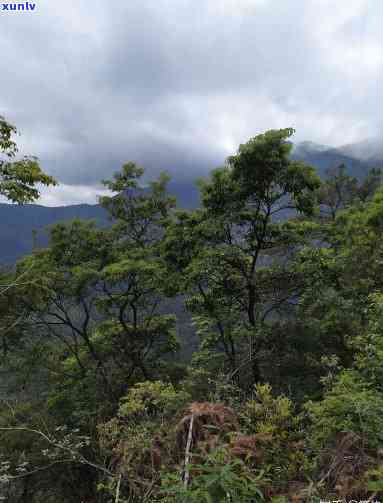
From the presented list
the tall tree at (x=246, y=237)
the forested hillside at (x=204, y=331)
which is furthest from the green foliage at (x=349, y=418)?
the tall tree at (x=246, y=237)

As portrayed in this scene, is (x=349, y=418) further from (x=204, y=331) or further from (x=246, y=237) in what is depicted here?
(x=204, y=331)

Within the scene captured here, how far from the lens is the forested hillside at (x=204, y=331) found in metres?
3.54

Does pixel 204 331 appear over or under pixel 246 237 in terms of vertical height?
under

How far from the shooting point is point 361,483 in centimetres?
270

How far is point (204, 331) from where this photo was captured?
540 inches

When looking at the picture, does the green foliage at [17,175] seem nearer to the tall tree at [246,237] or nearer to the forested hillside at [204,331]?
the forested hillside at [204,331]

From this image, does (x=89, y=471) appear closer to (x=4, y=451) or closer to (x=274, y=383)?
(x=4, y=451)

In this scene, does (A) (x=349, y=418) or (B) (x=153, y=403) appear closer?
(A) (x=349, y=418)

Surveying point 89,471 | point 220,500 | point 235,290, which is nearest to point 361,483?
point 220,500

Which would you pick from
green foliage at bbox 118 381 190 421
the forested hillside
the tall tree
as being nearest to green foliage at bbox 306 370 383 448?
the forested hillside

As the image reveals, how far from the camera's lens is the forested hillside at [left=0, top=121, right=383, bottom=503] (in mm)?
3545

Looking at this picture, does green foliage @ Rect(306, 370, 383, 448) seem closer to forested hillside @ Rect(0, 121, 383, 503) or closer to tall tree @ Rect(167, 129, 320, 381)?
forested hillside @ Rect(0, 121, 383, 503)

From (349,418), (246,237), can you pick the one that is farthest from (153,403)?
(246,237)

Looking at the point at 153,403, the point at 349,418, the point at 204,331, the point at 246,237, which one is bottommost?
the point at 204,331
